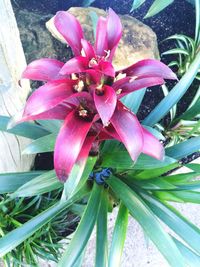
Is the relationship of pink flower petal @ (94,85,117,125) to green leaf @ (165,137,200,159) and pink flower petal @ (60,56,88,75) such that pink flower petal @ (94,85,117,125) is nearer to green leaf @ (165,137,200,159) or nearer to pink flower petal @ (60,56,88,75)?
pink flower petal @ (60,56,88,75)

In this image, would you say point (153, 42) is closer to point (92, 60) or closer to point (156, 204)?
point (156, 204)

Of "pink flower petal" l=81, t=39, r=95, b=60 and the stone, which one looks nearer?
"pink flower petal" l=81, t=39, r=95, b=60

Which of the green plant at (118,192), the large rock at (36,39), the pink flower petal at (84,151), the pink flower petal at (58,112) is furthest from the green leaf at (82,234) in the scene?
the large rock at (36,39)

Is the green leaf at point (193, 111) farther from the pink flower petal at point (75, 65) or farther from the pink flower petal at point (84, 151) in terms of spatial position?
the pink flower petal at point (75, 65)

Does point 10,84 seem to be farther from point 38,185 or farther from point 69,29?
point 69,29

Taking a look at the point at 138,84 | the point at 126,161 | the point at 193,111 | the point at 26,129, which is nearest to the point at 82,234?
the point at 126,161

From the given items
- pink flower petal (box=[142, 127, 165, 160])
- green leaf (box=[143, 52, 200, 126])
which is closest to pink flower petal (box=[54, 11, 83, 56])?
pink flower petal (box=[142, 127, 165, 160])
